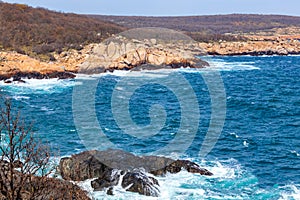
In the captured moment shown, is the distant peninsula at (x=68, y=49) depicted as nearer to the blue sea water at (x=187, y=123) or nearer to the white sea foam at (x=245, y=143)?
the blue sea water at (x=187, y=123)

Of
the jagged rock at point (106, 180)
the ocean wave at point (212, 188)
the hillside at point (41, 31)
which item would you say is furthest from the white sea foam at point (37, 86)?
the ocean wave at point (212, 188)

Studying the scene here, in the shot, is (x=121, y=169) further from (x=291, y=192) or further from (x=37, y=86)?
(x=37, y=86)

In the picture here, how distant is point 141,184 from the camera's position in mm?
17016

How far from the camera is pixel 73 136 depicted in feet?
82.2

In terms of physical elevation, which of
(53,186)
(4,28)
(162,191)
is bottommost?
(162,191)

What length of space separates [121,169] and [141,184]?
1625 mm

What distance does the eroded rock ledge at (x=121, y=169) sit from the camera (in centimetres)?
1712

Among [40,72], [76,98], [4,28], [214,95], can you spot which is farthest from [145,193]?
[4,28]

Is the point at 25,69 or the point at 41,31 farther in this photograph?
the point at 41,31

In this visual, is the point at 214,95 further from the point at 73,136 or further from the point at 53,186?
the point at 53,186

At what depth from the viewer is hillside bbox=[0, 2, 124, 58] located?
60.9m

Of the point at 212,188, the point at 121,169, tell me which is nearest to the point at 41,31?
the point at 121,169

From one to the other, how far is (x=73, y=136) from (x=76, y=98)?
11.7 m

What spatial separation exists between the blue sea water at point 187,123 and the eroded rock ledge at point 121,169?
0.52 meters
